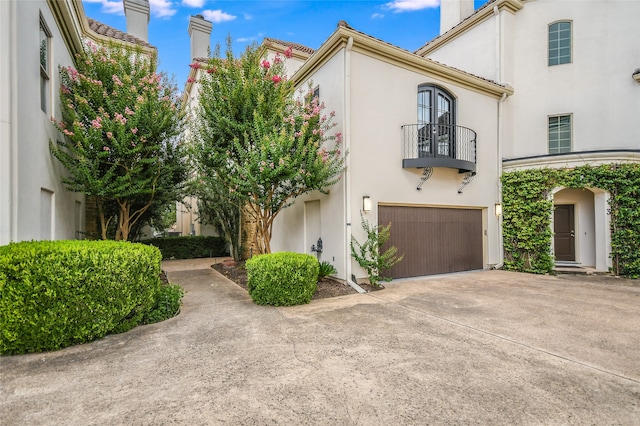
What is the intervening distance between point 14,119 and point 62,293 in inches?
102

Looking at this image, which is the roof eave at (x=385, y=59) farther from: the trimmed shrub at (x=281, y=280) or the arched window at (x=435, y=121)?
the trimmed shrub at (x=281, y=280)

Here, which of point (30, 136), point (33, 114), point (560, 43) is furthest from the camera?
point (560, 43)

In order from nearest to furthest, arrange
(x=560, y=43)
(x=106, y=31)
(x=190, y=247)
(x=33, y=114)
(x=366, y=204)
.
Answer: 1. (x=33, y=114)
2. (x=366, y=204)
3. (x=560, y=43)
4. (x=106, y=31)
5. (x=190, y=247)

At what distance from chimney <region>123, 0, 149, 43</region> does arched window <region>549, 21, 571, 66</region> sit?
16.0 meters

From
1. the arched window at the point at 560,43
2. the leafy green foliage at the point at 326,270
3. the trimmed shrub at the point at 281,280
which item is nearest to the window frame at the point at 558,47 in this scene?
the arched window at the point at 560,43

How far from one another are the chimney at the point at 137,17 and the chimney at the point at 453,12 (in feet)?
42.3

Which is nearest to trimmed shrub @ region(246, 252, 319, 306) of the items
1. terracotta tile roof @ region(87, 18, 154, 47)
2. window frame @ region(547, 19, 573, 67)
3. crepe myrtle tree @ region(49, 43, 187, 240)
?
crepe myrtle tree @ region(49, 43, 187, 240)

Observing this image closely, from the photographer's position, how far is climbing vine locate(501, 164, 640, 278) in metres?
8.62

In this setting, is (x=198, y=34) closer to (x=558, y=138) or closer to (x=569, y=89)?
(x=569, y=89)

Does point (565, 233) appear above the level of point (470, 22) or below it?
below

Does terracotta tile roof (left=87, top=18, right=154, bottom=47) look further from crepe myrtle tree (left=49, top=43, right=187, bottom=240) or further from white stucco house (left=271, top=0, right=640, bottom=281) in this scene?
white stucco house (left=271, top=0, right=640, bottom=281)

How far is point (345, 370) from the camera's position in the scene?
3.17 m

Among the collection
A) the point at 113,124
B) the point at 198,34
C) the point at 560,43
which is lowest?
the point at 113,124

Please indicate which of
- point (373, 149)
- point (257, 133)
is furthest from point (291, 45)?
point (257, 133)
